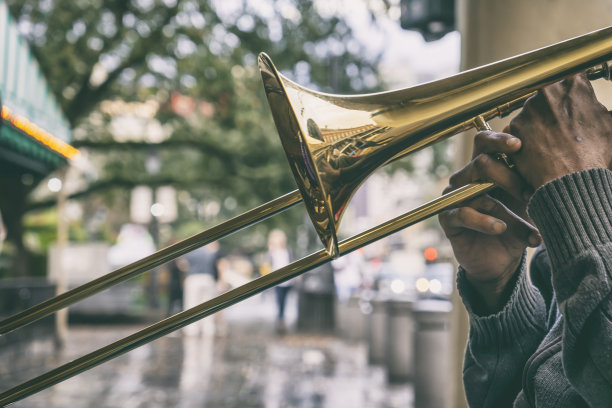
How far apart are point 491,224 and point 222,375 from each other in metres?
7.18

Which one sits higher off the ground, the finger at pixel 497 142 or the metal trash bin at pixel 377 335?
the metal trash bin at pixel 377 335

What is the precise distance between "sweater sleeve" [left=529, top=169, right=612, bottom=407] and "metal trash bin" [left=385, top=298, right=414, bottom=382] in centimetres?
659

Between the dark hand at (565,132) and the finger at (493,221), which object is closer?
the dark hand at (565,132)

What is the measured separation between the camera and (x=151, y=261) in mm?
1652

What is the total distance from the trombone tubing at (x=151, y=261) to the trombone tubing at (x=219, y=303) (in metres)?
0.18

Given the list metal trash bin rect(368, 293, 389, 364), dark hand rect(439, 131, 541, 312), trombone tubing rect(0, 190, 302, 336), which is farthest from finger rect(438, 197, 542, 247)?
metal trash bin rect(368, 293, 389, 364)

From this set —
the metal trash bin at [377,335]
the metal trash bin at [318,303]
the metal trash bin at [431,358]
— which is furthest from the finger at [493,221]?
the metal trash bin at [318,303]

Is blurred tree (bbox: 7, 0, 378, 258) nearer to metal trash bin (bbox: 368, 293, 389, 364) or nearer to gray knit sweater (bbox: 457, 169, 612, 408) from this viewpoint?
metal trash bin (bbox: 368, 293, 389, 364)

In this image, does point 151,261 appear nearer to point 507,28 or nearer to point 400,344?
point 507,28

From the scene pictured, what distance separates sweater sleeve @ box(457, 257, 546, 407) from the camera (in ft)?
5.45

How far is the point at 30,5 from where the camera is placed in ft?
42.4

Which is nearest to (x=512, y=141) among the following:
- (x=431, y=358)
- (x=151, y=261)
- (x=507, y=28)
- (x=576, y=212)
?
(x=576, y=212)

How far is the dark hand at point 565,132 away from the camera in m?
1.28

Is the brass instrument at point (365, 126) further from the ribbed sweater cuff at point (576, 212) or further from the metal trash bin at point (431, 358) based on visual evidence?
the metal trash bin at point (431, 358)
